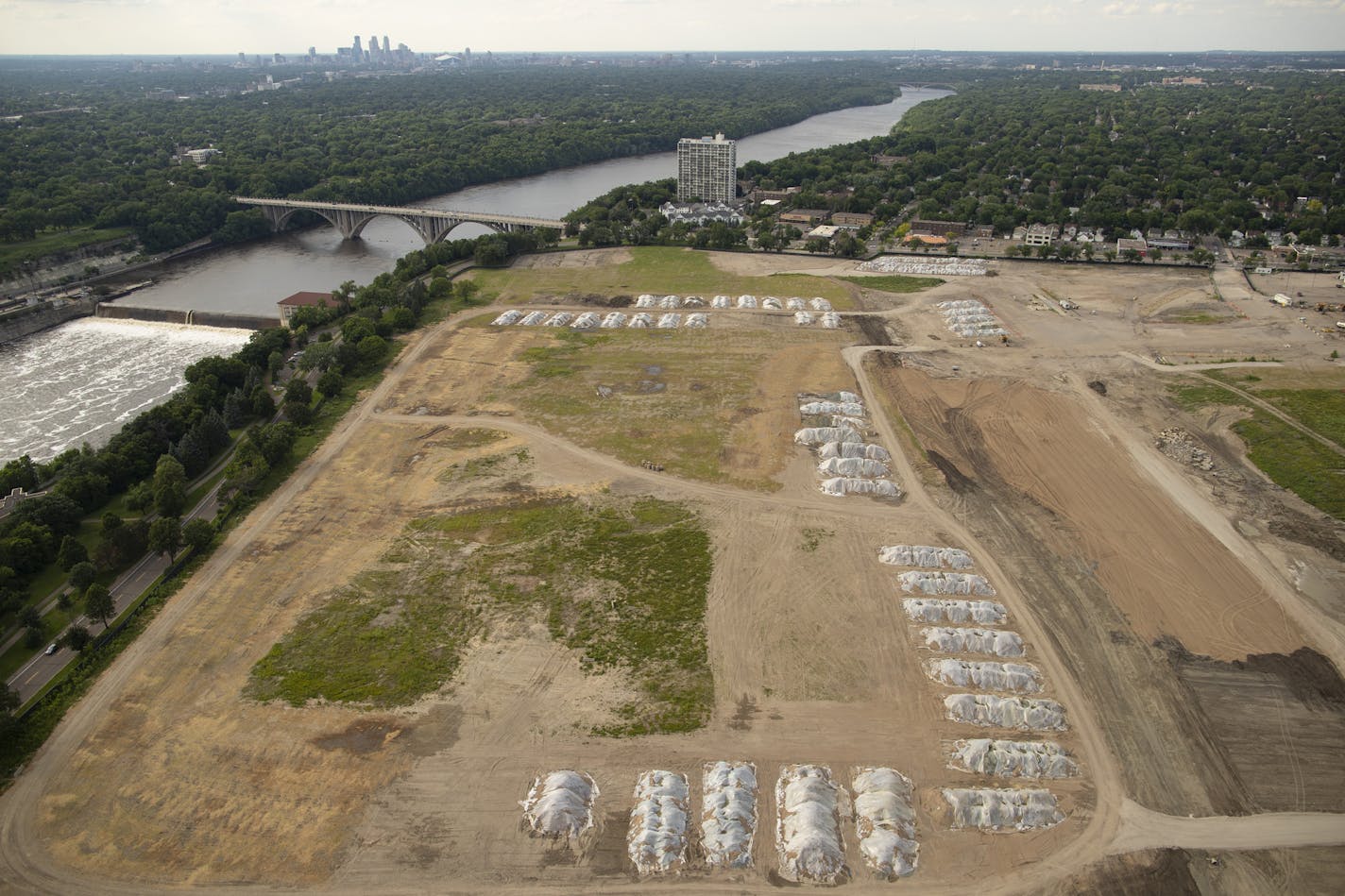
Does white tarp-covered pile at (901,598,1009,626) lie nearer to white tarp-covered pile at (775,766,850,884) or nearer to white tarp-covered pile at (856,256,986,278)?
white tarp-covered pile at (775,766,850,884)

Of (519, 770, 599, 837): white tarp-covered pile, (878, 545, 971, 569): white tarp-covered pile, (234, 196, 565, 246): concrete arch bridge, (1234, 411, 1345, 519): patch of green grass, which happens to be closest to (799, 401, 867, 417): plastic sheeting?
(878, 545, 971, 569): white tarp-covered pile

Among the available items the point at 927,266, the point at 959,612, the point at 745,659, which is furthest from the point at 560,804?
the point at 927,266

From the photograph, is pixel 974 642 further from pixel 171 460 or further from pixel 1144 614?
pixel 171 460

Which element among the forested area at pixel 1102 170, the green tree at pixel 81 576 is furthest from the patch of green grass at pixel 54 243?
the forested area at pixel 1102 170

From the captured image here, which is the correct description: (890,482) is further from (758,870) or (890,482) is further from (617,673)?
(758,870)

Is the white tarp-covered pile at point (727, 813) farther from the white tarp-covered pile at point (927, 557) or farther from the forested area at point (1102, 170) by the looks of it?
the forested area at point (1102, 170)

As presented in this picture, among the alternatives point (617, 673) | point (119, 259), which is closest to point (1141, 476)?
point (617, 673)
